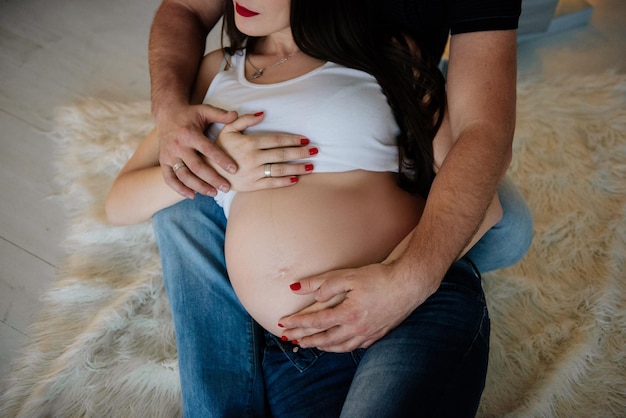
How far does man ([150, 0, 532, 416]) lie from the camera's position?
2.69 feet

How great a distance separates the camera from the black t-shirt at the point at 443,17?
0.87 m

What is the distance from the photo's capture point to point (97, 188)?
1500 millimetres

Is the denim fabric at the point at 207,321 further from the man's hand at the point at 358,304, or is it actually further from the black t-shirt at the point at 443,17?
the black t-shirt at the point at 443,17

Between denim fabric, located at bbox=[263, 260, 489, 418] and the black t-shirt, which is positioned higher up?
the black t-shirt

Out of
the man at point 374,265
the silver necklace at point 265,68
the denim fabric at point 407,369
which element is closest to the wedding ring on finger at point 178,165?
the man at point 374,265

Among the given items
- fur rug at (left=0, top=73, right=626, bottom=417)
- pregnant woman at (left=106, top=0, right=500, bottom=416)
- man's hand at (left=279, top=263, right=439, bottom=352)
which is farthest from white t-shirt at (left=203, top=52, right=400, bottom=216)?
fur rug at (left=0, top=73, right=626, bottom=417)

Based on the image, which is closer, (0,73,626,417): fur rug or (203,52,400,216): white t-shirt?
(203,52,400,216): white t-shirt

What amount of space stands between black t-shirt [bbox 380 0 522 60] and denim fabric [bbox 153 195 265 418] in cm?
54

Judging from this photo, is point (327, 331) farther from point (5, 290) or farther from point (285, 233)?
point (5, 290)

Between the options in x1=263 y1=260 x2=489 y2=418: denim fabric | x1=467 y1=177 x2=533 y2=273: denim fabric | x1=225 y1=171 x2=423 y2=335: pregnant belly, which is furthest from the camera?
x1=467 y1=177 x2=533 y2=273: denim fabric

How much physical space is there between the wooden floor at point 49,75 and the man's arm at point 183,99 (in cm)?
59

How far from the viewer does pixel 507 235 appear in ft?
3.43

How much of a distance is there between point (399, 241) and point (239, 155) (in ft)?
1.07

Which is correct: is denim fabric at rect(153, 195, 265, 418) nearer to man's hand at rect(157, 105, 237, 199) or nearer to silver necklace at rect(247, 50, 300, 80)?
man's hand at rect(157, 105, 237, 199)
